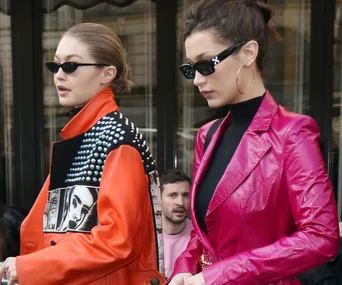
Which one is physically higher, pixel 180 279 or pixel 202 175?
pixel 202 175

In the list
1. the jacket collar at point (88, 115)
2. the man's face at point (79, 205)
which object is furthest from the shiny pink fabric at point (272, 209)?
the jacket collar at point (88, 115)

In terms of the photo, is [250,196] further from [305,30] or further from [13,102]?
[13,102]

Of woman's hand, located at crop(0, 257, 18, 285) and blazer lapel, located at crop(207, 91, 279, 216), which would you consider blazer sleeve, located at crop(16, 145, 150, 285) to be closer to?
woman's hand, located at crop(0, 257, 18, 285)

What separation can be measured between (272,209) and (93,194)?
552 mm

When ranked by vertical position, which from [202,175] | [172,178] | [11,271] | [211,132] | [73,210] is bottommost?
[172,178]

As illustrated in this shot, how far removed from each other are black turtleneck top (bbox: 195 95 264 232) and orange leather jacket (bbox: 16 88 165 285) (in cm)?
18

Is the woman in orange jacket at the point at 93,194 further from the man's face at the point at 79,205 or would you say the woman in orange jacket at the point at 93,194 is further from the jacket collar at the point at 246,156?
the jacket collar at the point at 246,156

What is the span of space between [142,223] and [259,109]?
1.65 feet

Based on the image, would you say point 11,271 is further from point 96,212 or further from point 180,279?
point 180,279

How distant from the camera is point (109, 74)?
1.71 metres

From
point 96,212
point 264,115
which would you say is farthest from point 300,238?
point 96,212

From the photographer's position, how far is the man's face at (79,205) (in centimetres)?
152

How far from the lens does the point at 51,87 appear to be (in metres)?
5.50

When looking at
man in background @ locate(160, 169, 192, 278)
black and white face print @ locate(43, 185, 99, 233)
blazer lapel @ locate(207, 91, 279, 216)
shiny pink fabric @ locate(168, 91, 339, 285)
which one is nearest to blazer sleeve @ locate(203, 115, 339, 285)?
shiny pink fabric @ locate(168, 91, 339, 285)
